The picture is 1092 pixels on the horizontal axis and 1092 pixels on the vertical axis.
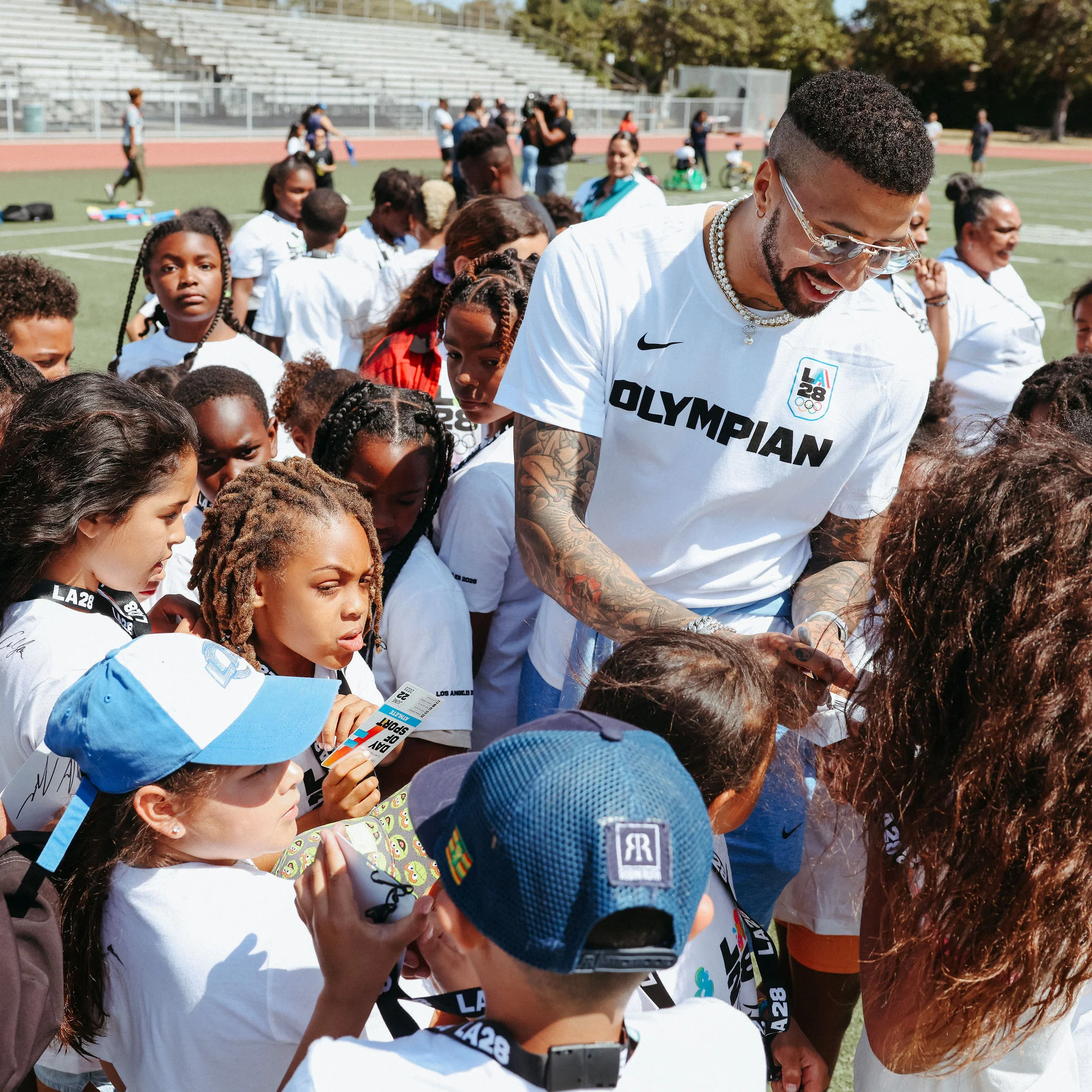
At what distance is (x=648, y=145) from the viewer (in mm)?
38562

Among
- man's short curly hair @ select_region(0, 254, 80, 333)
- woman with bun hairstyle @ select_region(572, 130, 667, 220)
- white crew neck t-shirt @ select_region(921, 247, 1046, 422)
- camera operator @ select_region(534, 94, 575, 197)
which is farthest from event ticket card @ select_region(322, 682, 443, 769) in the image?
camera operator @ select_region(534, 94, 575, 197)

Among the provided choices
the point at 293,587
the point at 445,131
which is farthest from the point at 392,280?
the point at 445,131

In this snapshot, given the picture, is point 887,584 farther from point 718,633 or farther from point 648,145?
point 648,145

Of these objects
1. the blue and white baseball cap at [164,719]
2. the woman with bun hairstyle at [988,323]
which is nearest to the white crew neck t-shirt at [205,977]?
the blue and white baseball cap at [164,719]

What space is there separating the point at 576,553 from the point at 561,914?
120 cm

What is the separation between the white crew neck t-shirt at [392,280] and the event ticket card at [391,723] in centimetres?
437

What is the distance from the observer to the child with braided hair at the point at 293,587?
2.53m

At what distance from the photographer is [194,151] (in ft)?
91.5

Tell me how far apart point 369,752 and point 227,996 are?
0.59 metres

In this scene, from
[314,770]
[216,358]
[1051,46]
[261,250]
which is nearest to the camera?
[314,770]

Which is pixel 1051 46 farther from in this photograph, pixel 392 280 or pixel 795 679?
pixel 795 679

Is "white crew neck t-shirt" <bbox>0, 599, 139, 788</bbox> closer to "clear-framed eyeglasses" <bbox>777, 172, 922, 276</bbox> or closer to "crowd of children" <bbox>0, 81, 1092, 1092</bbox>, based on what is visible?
"crowd of children" <bbox>0, 81, 1092, 1092</bbox>

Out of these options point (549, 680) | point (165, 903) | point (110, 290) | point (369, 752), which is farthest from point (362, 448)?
point (110, 290)

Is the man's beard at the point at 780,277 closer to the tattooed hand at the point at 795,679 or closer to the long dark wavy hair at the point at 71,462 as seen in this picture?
the tattooed hand at the point at 795,679
